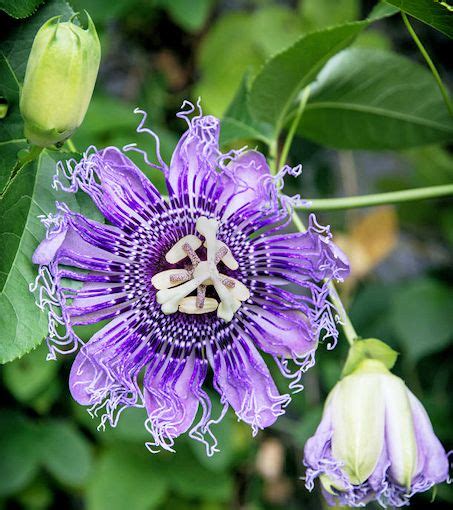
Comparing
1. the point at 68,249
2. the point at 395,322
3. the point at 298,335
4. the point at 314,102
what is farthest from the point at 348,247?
the point at 68,249

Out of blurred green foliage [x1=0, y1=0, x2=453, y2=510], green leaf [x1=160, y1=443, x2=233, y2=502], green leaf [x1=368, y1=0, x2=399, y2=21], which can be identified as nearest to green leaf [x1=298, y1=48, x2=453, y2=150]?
blurred green foliage [x1=0, y1=0, x2=453, y2=510]

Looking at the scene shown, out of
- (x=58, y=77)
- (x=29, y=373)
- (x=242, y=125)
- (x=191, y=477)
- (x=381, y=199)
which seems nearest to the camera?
(x=58, y=77)

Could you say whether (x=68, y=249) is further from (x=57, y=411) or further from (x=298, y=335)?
(x=57, y=411)

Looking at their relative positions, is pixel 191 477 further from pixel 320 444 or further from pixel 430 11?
pixel 430 11

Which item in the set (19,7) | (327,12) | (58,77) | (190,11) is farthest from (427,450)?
(327,12)

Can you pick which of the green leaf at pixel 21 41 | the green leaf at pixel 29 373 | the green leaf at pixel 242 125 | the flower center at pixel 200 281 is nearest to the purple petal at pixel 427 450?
the flower center at pixel 200 281

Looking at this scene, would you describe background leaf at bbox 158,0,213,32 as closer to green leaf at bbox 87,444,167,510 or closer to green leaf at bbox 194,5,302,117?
green leaf at bbox 194,5,302,117
